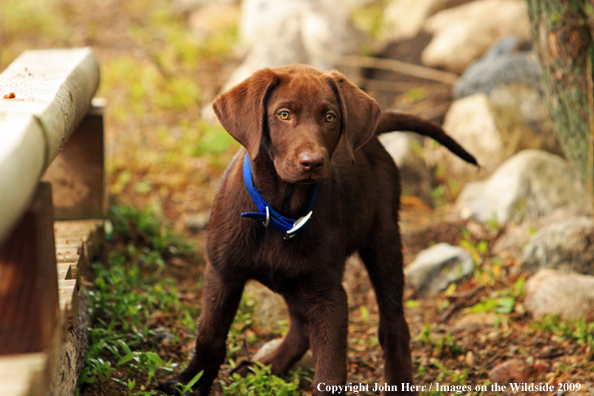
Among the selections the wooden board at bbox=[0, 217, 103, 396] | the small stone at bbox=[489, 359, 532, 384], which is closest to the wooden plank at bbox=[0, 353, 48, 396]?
the wooden board at bbox=[0, 217, 103, 396]

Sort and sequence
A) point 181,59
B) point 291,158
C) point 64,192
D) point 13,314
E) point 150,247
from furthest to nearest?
point 181,59 < point 150,247 < point 64,192 < point 291,158 < point 13,314

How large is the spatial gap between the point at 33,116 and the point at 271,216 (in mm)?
1074

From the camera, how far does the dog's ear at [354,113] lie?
8.12 feet

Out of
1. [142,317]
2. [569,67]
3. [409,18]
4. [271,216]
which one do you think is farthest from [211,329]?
[409,18]

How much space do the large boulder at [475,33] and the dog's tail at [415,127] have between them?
4.18m

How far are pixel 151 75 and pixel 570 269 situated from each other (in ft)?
18.1

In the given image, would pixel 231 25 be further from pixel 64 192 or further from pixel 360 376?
pixel 360 376

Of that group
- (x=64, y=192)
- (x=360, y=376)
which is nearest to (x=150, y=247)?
(x=64, y=192)

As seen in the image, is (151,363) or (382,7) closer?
(151,363)

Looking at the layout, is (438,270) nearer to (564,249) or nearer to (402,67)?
(564,249)

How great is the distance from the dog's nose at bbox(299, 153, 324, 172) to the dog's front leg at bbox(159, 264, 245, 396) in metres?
0.72

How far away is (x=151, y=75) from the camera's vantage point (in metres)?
7.45

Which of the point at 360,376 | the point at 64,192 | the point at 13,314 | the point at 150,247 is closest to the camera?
the point at 13,314

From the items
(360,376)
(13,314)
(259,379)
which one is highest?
(13,314)
